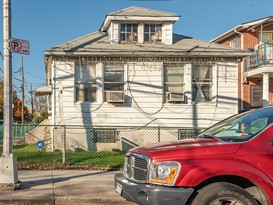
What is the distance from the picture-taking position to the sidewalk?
7.21m

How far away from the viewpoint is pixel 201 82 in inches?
608

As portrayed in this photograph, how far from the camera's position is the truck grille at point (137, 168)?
4.89 meters

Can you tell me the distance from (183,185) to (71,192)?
3832mm

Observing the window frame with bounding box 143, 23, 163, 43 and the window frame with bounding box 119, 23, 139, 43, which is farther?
the window frame with bounding box 143, 23, 163, 43

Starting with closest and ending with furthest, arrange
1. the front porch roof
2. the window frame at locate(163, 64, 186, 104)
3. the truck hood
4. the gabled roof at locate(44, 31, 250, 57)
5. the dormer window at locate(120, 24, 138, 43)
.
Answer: the truck hood < the gabled roof at locate(44, 31, 250, 57) < the window frame at locate(163, 64, 186, 104) < the dormer window at locate(120, 24, 138, 43) < the front porch roof

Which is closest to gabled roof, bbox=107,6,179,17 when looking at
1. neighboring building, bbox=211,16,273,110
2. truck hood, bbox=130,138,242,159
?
neighboring building, bbox=211,16,273,110

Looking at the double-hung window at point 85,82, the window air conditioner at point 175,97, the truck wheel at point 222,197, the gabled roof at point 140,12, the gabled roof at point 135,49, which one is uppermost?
the gabled roof at point 140,12

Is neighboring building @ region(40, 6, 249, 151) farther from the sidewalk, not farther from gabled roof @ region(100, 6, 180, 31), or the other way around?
the sidewalk

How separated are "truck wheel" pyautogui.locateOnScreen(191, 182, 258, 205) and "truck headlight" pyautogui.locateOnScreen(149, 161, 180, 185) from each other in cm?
40

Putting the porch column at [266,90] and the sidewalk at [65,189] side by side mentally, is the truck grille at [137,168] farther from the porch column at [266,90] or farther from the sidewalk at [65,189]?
the porch column at [266,90]

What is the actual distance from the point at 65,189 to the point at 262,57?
1393 centimetres

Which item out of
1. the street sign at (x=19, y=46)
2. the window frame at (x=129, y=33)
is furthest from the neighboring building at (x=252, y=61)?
the street sign at (x=19, y=46)

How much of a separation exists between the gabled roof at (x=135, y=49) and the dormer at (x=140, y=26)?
33 cm

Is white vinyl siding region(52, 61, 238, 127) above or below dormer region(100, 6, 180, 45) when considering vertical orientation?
below
